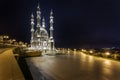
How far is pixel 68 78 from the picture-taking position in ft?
41.9

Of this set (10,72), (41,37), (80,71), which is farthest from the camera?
(41,37)

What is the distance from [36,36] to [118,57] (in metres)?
63.6

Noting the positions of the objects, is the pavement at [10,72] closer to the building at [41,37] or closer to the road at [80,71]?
the road at [80,71]

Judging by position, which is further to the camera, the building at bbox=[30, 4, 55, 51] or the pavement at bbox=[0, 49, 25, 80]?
the building at bbox=[30, 4, 55, 51]

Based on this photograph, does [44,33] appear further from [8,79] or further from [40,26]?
[8,79]

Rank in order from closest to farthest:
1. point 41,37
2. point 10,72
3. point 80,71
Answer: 1. point 10,72
2. point 80,71
3. point 41,37

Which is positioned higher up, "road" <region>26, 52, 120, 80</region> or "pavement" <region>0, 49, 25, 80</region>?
"pavement" <region>0, 49, 25, 80</region>

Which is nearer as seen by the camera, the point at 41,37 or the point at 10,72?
the point at 10,72

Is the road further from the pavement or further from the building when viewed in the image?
the building

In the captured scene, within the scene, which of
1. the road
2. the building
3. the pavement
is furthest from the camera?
the building

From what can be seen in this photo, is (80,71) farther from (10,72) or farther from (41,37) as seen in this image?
(41,37)

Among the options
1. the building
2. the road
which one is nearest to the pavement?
the road

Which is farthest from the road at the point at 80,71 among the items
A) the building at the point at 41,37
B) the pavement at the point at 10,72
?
the building at the point at 41,37

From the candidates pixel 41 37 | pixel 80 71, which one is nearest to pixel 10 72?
pixel 80 71
